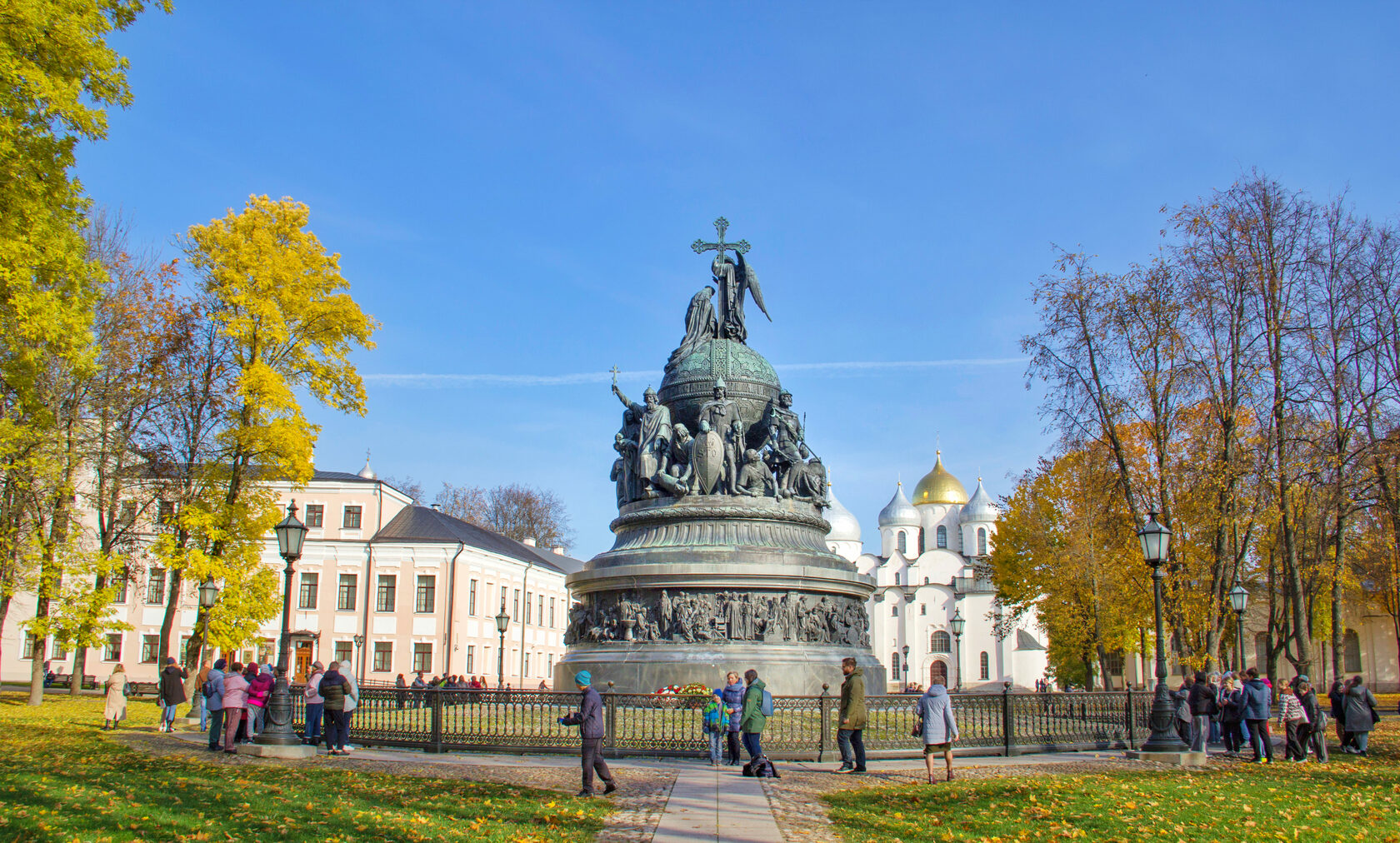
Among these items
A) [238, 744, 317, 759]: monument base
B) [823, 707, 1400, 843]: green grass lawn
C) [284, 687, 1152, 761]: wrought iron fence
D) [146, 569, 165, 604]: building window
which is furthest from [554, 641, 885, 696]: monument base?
[146, 569, 165, 604]: building window

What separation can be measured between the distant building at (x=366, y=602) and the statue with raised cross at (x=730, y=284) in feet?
83.5

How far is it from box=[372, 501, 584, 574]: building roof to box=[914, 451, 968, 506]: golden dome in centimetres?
4887

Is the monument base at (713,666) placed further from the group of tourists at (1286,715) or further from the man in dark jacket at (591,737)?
the man in dark jacket at (591,737)

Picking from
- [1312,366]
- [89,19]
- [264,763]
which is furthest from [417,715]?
[1312,366]

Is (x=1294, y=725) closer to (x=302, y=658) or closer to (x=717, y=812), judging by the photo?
(x=717, y=812)

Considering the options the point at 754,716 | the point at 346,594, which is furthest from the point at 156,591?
the point at 754,716

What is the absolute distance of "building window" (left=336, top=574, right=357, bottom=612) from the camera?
4900 cm

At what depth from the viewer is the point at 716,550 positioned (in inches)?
846

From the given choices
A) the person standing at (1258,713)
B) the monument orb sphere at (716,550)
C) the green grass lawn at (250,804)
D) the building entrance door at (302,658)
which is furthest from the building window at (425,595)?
the person standing at (1258,713)

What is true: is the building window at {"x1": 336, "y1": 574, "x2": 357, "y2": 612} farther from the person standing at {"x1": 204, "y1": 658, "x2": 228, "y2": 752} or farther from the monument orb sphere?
the person standing at {"x1": 204, "y1": 658, "x2": 228, "y2": 752}

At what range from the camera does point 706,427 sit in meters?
23.2

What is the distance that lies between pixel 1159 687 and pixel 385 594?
3902 centimetres

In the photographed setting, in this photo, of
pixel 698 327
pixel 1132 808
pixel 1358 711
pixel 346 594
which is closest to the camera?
pixel 1132 808

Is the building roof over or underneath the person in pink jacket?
over
